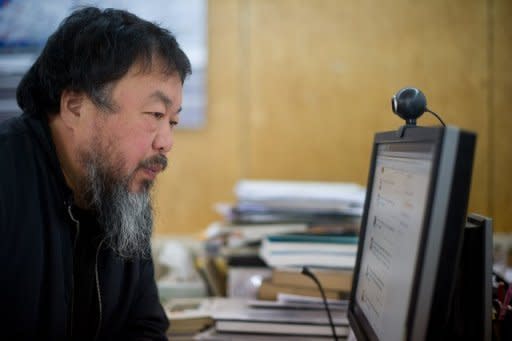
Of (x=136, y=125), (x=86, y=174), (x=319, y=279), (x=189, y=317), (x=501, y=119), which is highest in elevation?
(x=501, y=119)

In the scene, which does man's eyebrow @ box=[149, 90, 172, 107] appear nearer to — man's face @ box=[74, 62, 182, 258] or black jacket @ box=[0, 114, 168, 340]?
man's face @ box=[74, 62, 182, 258]

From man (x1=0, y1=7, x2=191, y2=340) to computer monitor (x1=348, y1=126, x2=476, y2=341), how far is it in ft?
1.66

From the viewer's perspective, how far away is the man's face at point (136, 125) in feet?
3.42

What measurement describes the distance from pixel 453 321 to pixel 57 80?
88cm

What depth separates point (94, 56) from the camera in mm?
1031

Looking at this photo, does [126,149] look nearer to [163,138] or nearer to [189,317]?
[163,138]

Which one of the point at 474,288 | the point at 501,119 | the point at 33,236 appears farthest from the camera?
the point at 501,119

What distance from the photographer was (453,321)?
0.74 m

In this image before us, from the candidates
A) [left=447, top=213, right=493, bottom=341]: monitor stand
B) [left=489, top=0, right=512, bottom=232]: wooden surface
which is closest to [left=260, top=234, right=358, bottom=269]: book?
[left=447, top=213, right=493, bottom=341]: monitor stand

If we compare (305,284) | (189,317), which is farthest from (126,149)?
(305,284)

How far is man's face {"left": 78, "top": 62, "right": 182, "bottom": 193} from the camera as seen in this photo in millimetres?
1043

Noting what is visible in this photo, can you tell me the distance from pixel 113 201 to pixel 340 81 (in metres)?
1.03

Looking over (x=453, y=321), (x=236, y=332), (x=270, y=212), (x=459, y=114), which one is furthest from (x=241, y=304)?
(x=459, y=114)

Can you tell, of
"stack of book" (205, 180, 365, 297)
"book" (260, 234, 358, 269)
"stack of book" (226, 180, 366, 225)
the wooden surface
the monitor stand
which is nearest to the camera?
the monitor stand
